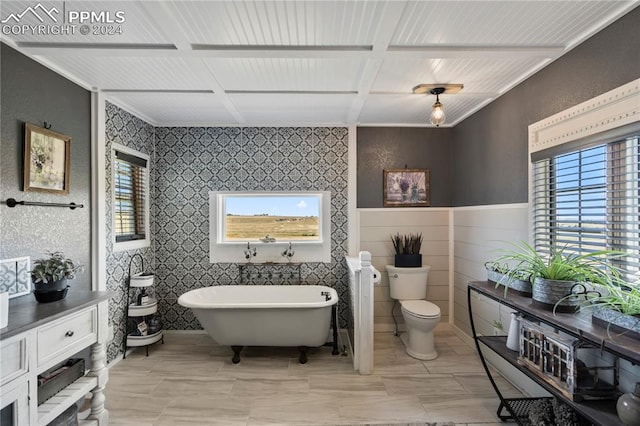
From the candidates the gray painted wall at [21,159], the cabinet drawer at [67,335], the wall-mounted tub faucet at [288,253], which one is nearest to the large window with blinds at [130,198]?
the gray painted wall at [21,159]

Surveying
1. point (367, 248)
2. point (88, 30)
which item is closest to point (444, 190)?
point (367, 248)

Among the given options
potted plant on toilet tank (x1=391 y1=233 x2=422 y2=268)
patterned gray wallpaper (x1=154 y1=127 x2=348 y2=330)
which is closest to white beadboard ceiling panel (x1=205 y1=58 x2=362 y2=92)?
patterned gray wallpaper (x1=154 y1=127 x2=348 y2=330)

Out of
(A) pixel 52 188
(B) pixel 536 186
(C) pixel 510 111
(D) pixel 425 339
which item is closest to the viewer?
(A) pixel 52 188

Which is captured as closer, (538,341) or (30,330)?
(30,330)

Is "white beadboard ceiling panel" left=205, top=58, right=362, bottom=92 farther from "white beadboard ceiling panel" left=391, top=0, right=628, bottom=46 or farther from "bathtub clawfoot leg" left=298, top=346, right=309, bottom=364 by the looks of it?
"bathtub clawfoot leg" left=298, top=346, right=309, bottom=364

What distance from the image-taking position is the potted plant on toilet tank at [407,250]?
3580 mm

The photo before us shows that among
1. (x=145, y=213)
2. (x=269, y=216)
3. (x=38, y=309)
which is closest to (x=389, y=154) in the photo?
(x=269, y=216)

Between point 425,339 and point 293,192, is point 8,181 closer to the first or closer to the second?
point 293,192

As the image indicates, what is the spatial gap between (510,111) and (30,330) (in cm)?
358

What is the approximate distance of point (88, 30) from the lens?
1837mm

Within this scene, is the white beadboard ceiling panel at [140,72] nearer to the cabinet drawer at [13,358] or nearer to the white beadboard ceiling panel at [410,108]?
the white beadboard ceiling panel at [410,108]

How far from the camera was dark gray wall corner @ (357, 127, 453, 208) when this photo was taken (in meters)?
3.81

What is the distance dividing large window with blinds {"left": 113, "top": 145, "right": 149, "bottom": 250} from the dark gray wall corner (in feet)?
8.01

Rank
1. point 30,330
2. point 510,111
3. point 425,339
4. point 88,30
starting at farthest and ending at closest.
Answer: point 425,339 → point 510,111 → point 88,30 → point 30,330
